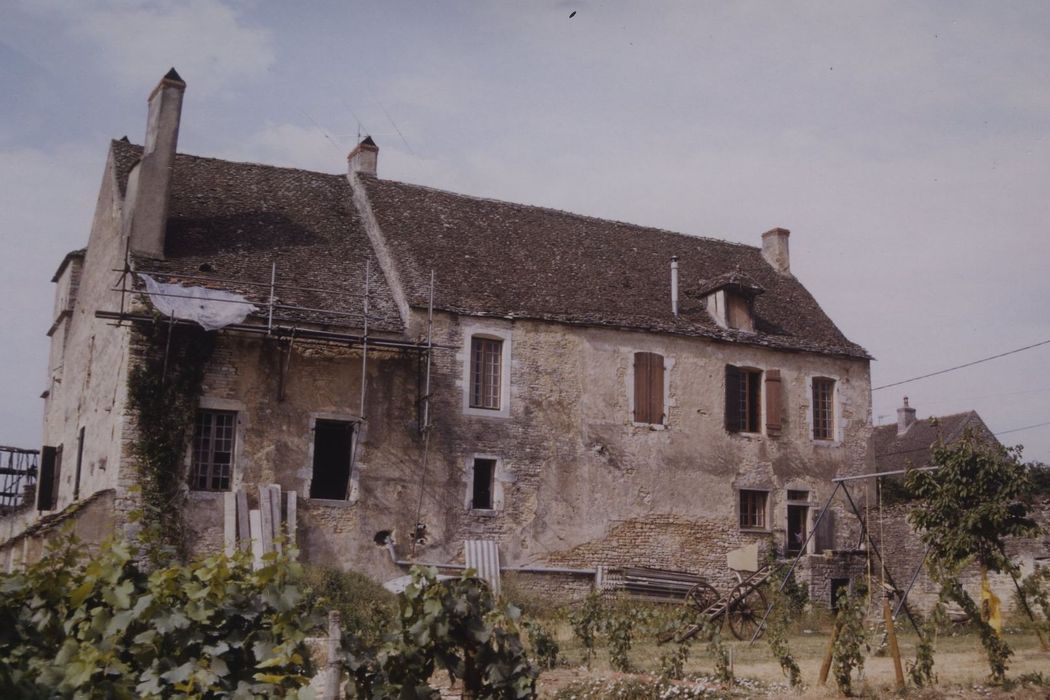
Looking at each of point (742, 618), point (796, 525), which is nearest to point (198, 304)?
point (742, 618)

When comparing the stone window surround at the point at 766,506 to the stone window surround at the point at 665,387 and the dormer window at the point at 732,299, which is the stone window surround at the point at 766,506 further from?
the dormer window at the point at 732,299

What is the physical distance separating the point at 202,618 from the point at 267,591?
40cm

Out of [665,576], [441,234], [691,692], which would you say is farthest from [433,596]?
[441,234]

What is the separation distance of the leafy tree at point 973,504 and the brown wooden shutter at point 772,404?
7544mm

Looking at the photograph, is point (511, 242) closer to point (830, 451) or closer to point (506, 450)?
point (506, 450)

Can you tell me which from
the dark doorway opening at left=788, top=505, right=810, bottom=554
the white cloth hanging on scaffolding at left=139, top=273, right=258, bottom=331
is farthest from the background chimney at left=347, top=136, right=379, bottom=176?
the dark doorway opening at left=788, top=505, right=810, bottom=554

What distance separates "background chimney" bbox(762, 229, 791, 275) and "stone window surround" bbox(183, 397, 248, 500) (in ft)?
48.4

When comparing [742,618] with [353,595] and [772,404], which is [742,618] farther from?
[353,595]

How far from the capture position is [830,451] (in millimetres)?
23266

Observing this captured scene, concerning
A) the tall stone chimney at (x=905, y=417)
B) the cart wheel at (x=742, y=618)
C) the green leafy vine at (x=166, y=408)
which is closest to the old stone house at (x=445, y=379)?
the green leafy vine at (x=166, y=408)

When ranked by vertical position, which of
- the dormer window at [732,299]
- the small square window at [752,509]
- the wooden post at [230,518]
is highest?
the dormer window at [732,299]

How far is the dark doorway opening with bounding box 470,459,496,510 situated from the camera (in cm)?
1948

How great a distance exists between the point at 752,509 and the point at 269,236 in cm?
1163

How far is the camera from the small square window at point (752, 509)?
2217 centimetres
